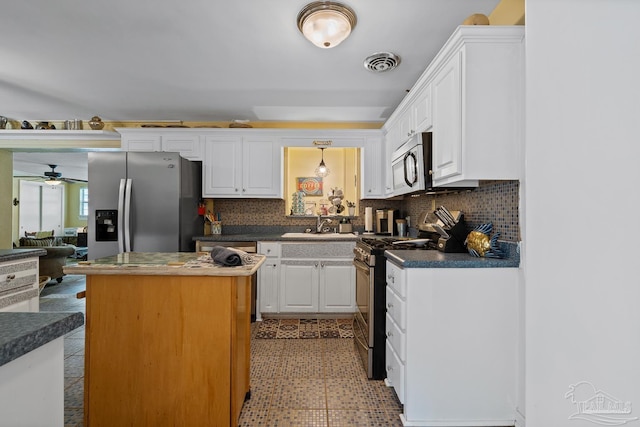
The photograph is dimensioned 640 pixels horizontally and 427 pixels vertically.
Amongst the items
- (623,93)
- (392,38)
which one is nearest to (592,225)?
(623,93)

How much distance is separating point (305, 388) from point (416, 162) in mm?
1773

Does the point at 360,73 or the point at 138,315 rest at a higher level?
the point at 360,73

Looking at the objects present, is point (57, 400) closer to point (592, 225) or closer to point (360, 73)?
point (592, 225)

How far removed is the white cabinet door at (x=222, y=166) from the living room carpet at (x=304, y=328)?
165cm

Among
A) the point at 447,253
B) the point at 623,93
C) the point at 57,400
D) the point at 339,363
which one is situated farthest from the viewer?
the point at 339,363

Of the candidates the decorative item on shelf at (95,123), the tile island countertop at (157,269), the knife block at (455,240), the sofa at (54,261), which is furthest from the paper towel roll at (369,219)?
the sofa at (54,261)

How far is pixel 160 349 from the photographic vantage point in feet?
5.12

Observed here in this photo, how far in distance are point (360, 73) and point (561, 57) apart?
1796mm

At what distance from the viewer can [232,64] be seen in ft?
8.76

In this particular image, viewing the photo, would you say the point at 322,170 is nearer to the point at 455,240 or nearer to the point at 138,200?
the point at 138,200

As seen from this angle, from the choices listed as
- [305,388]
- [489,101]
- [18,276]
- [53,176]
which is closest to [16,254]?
[18,276]

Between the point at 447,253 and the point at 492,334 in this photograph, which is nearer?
the point at 492,334

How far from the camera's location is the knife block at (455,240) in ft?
6.95

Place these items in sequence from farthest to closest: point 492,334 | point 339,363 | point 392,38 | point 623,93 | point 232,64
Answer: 1. point 232,64
2. point 339,363
3. point 392,38
4. point 492,334
5. point 623,93
